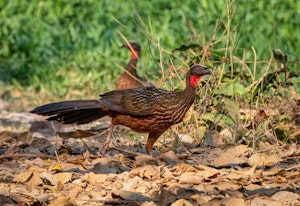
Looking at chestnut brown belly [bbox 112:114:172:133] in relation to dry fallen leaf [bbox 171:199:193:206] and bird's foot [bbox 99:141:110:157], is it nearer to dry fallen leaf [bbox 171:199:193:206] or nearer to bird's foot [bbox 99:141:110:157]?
bird's foot [bbox 99:141:110:157]

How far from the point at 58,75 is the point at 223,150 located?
24.9 ft

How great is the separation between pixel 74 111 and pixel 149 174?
1311 mm

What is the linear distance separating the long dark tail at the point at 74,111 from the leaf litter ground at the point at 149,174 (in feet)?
0.52

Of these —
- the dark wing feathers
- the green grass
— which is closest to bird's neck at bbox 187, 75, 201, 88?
the dark wing feathers

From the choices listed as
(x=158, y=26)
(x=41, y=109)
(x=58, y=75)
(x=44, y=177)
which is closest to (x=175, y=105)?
(x=41, y=109)

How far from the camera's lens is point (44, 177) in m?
6.12

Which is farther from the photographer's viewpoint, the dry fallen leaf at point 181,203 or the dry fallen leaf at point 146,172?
the dry fallen leaf at point 146,172

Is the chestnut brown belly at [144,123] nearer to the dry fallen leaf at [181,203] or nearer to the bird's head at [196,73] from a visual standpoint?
the bird's head at [196,73]

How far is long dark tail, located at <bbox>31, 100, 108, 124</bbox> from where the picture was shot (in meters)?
7.02

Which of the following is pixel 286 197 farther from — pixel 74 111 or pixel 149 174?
pixel 74 111

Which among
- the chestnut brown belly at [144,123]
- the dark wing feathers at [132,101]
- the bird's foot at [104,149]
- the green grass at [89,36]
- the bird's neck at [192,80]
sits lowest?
the green grass at [89,36]

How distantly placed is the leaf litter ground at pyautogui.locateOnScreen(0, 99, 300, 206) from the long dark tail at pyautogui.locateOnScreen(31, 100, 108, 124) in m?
0.16

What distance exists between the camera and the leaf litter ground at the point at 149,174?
566 cm

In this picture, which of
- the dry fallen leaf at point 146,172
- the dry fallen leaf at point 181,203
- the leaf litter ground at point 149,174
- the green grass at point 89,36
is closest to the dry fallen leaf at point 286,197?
the leaf litter ground at point 149,174
